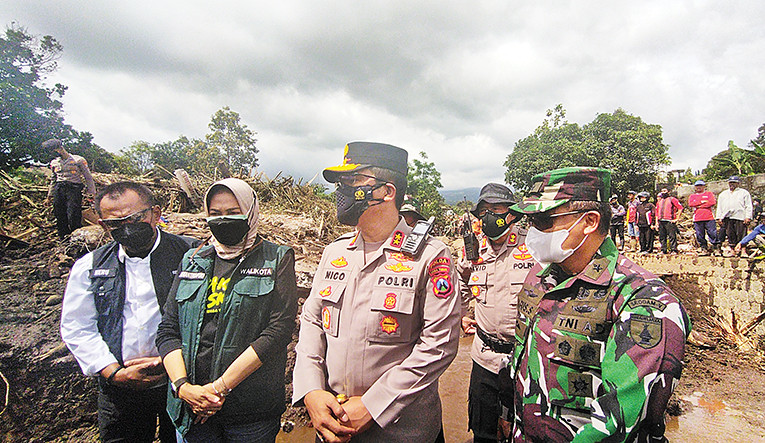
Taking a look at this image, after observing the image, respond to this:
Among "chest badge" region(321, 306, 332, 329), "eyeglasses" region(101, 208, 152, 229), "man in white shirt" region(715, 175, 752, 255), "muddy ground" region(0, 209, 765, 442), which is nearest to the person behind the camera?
"chest badge" region(321, 306, 332, 329)

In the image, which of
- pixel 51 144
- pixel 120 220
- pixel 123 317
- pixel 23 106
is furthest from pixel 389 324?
pixel 23 106

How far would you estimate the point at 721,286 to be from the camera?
6.70 metres

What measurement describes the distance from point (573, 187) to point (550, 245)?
278mm

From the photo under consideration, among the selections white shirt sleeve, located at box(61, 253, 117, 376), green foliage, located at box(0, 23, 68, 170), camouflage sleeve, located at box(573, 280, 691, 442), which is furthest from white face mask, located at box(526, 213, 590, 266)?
green foliage, located at box(0, 23, 68, 170)

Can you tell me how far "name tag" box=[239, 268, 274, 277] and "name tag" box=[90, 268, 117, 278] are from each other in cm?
90

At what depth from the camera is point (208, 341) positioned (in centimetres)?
187

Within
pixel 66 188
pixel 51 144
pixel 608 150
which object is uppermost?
pixel 608 150

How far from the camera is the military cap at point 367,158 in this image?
6.16 feet

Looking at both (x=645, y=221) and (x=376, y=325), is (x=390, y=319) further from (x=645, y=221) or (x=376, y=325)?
(x=645, y=221)

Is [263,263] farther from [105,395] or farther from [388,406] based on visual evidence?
[105,395]

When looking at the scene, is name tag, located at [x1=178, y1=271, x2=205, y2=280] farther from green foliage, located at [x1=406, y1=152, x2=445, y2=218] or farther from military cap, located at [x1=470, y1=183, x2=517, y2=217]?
green foliage, located at [x1=406, y1=152, x2=445, y2=218]

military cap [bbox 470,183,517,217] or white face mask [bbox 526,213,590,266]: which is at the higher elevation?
military cap [bbox 470,183,517,217]

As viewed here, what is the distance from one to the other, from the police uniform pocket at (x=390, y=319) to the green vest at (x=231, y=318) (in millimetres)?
685

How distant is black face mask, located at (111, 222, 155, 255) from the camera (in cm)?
218
